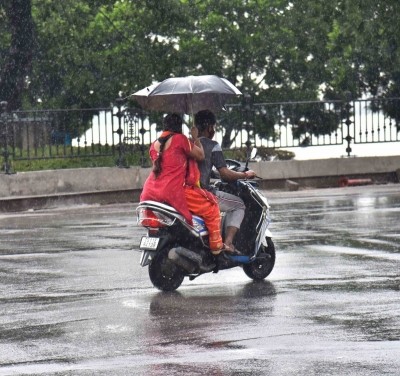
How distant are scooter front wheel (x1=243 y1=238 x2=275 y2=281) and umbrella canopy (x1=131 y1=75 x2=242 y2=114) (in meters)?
1.48

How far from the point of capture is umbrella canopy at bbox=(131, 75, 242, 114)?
12930mm

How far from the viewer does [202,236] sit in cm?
1269

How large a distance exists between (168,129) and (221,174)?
24.4 inches

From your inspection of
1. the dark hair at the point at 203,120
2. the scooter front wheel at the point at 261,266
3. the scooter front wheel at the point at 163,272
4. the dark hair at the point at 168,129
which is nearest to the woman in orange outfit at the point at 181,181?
the dark hair at the point at 168,129

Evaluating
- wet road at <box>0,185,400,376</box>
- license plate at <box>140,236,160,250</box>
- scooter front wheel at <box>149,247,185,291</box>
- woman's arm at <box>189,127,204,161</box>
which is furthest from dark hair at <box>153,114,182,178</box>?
wet road at <box>0,185,400,376</box>

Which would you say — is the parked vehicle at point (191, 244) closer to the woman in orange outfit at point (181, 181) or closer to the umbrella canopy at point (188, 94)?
the woman in orange outfit at point (181, 181)

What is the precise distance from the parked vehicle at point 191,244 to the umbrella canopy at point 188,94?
0.71 metres

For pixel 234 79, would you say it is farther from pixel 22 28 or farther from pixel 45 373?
pixel 45 373

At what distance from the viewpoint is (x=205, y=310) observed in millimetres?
11125

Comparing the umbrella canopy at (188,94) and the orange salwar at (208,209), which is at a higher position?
the umbrella canopy at (188,94)

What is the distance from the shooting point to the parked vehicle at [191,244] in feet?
40.9

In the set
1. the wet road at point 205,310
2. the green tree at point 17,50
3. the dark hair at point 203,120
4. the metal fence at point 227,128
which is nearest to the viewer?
the wet road at point 205,310

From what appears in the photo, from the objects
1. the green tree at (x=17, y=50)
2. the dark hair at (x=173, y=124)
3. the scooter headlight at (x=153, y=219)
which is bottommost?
the scooter headlight at (x=153, y=219)

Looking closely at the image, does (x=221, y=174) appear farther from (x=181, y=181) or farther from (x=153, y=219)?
(x=153, y=219)
